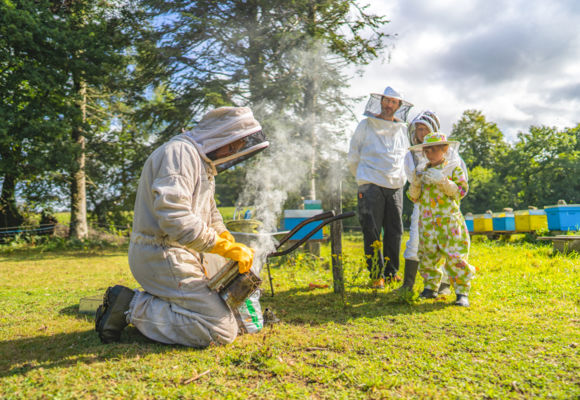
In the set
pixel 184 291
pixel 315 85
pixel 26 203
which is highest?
pixel 315 85

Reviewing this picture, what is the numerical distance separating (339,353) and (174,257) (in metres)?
1.42

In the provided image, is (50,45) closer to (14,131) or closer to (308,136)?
(14,131)

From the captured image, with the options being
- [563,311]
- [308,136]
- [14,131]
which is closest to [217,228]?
[563,311]

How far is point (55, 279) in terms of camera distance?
659 cm

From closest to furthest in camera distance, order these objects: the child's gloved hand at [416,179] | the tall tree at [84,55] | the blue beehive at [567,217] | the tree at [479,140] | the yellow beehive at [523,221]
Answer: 1. the child's gloved hand at [416,179]
2. the blue beehive at [567,217]
3. the yellow beehive at [523,221]
4. the tall tree at [84,55]
5. the tree at [479,140]

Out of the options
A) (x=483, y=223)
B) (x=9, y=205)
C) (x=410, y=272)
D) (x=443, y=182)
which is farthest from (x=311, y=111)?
(x=9, y=205)

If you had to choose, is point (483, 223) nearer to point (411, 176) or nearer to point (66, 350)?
point (411, 176)

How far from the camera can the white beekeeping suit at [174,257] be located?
9.10 ft

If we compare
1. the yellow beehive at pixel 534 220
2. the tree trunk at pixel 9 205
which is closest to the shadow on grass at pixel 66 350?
the yellow beehive at pixel 534 220

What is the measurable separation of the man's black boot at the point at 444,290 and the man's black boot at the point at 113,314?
11.1 ft

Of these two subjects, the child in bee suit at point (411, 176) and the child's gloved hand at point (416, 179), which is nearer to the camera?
the child's gloved hand at point (416, 179)

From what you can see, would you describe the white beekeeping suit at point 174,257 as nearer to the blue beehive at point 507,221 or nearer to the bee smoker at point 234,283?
the bee smoker at point 234,283

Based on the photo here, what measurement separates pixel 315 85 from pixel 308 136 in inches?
76.3

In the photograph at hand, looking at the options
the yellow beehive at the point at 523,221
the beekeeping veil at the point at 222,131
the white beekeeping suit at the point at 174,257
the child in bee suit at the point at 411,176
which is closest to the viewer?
the white beekeeping suit at the point at 174,257
